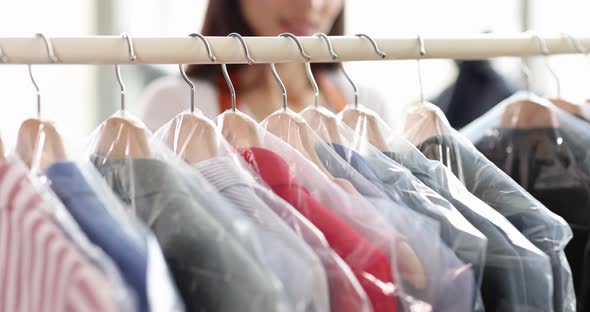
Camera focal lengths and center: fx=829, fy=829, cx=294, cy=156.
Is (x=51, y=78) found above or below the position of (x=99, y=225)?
below

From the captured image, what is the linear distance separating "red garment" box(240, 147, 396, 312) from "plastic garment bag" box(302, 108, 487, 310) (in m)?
0.06

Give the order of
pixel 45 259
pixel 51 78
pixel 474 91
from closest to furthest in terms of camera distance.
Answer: pixel 45 259
pixel 474 91
pixel 51 78

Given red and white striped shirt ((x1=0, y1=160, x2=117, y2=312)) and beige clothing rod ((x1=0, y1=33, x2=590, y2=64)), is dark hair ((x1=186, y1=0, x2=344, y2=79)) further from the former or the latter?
red and white striped shirt ((x1=0, y1=160, x2=117, y2=312))

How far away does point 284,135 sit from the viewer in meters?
0.78

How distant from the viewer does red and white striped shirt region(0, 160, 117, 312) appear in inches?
18.2

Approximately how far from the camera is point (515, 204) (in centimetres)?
73

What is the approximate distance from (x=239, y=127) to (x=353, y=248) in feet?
0.64

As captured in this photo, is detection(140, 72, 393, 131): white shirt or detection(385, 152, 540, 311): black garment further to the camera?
detection(140, 72, 393, 131): white shirt

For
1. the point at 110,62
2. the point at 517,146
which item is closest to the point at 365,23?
the point at 517,146

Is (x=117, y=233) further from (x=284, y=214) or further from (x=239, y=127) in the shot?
(x=239, y=127)

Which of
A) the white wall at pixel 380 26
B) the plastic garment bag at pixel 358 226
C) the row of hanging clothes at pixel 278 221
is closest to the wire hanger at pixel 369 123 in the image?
the row of hanging clothes at pixel 278 221

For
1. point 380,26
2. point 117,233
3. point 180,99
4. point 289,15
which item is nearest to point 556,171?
point 117,233

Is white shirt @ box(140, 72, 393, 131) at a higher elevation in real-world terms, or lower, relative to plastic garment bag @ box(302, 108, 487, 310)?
lower

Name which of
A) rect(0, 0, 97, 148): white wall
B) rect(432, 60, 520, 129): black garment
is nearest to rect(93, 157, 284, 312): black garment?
rect(432, 60, 520, 129): black garment
